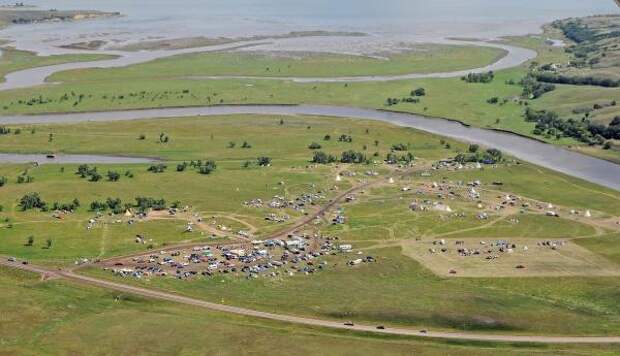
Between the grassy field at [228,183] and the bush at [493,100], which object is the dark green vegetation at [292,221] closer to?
the grassy field at [228,183]

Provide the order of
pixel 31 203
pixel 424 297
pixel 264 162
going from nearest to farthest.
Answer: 1. pixel 424 297
2. pixel 31 203
3. pixel 264 162

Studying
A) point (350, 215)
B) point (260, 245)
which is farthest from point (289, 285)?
point (350, 215)

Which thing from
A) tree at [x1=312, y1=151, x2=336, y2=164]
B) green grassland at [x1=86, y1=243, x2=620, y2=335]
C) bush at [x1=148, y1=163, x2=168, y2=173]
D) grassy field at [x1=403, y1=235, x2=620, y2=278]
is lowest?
green grassland at [x1=86, y1=243, x2=620, y2=335]

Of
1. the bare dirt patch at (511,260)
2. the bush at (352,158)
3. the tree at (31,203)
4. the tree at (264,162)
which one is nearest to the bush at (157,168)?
the tree at (264,162)

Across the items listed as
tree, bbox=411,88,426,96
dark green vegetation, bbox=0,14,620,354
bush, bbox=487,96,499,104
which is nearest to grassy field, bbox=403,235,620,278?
dark green vegetation, bbox=0,14,620,354

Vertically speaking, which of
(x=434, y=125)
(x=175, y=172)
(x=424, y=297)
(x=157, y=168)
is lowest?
(x=424, y=297)

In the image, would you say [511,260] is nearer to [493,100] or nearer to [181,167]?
[181,167]

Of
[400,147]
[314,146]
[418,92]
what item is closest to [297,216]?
[314,146]

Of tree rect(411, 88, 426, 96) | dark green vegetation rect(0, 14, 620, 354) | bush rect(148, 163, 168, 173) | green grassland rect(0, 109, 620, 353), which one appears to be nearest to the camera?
dark green vegetation rect(0, 14, 620, 354)

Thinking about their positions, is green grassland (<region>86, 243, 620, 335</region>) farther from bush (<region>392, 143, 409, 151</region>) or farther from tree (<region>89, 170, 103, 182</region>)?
bush (<region>392, 143, 409, 151</region>)

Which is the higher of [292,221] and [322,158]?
[322,158]
